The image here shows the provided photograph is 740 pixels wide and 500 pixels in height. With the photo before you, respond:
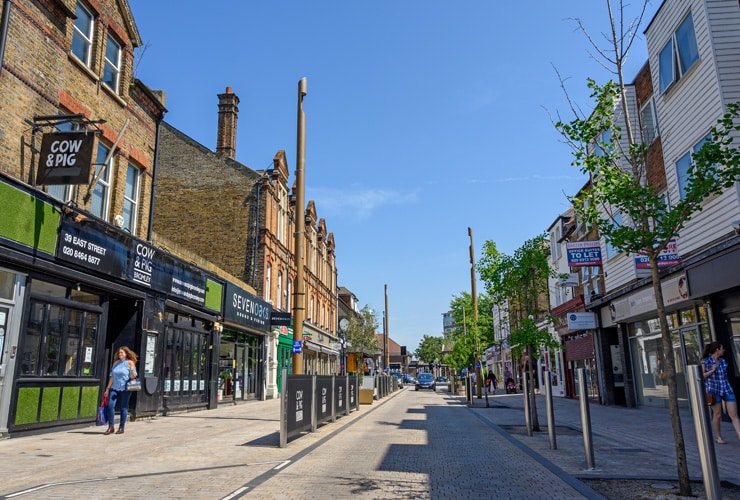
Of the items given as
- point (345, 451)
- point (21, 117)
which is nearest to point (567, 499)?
point (345, 451)

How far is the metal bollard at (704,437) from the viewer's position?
184 inches

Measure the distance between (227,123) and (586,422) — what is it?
993 inches

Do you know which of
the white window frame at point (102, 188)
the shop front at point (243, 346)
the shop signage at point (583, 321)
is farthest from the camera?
the shop signage at point (583, 321)

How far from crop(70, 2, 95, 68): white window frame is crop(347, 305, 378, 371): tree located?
3146cm

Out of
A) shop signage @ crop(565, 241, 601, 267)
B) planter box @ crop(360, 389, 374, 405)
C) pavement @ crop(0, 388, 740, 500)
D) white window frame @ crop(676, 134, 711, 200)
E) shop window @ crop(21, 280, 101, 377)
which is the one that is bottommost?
pavement @ crop(0, 388, 740, 500)

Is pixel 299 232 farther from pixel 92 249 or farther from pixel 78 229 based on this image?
pixel 78 229

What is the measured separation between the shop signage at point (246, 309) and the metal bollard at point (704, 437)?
17.5 metres

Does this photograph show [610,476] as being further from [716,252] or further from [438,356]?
[438,356]

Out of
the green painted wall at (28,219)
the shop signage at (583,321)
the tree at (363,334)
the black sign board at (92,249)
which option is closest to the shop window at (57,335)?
the black sign board at (92,249)

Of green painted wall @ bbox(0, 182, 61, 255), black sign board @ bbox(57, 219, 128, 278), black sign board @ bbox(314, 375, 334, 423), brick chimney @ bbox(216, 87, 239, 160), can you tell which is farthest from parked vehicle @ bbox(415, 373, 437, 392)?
green painted wall @ bbox(0, 182, 61, 255)

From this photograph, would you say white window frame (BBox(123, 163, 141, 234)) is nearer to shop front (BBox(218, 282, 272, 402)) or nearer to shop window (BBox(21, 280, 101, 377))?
shop window (BBox(21, 280, 101, 377))

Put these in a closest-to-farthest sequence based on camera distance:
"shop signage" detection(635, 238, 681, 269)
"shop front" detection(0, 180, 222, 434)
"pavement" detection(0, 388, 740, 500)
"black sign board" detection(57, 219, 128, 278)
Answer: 1. "pavement" detection(0, 388, 740, 500)
2. "shop front" detection(0, 180, 222, 434)
3. "black sign board" detection(57, 219, 128, 278)
4. "shop signage" detection(635, 238, 681, 269)

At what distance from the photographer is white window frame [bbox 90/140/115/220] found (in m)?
Answer: 13.6

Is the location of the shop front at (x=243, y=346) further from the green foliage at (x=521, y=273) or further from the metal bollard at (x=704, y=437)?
the metal bollard at (x=704, y=437)
